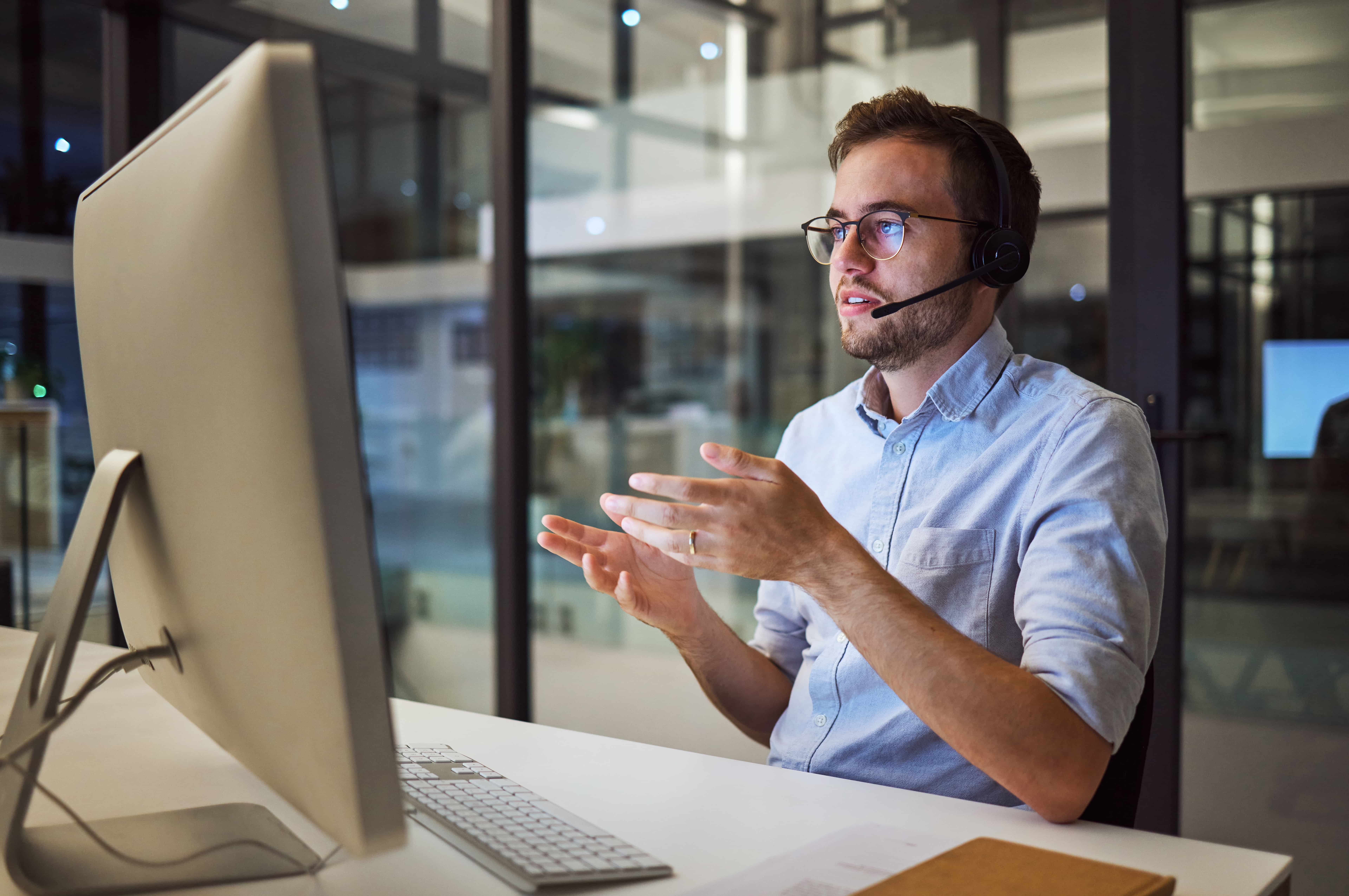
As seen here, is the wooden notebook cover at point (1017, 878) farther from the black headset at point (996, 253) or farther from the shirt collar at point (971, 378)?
the black headset at point (996, 253)

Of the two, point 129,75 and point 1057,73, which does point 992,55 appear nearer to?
point 1057,73

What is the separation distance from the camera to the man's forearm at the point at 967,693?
3.26 feet

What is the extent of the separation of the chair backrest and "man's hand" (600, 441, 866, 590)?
0.40 metres

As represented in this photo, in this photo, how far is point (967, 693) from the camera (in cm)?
102

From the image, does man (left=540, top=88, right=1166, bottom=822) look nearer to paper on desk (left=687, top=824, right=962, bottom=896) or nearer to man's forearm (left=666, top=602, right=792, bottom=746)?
man's forearm (left=666, top=602, right=792, bottom=746)

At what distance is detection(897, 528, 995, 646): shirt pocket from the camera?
49.9 inches

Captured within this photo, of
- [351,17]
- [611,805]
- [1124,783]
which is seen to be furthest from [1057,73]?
[351,17]

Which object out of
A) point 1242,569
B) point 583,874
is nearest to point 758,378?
point 1242,569

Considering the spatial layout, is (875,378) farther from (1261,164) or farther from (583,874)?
(1261,164)

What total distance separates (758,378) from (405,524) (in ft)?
4.76

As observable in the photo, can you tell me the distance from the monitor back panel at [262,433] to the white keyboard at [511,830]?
16 cm

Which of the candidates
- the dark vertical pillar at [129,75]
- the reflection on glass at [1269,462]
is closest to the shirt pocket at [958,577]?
the reflection on glass at [1269,462]

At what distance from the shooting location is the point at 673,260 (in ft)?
10.0

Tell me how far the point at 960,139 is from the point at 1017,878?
100 cm
